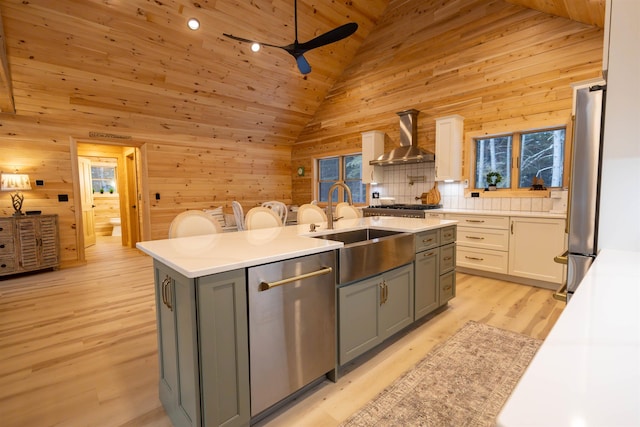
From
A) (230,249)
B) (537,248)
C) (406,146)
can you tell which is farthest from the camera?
(406,146)

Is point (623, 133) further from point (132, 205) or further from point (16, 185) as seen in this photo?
point (132, 205)

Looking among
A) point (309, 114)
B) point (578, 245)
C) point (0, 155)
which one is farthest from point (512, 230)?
point (0, 155)

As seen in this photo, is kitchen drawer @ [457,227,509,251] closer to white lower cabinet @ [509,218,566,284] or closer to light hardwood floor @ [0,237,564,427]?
white lower cabinet @ [509,218,566,284]

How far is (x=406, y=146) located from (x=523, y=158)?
1.70 meters

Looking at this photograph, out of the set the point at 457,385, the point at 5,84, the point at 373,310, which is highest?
the point at 5,84

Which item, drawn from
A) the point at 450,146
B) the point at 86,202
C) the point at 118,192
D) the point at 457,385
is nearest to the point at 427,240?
the point at 457,385

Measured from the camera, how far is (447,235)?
2.94m

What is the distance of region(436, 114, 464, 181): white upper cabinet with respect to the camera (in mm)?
4609

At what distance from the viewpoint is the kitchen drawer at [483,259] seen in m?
3.93

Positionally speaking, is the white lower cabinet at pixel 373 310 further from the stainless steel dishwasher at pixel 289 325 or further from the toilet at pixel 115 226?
the toilet at pixel 115 226

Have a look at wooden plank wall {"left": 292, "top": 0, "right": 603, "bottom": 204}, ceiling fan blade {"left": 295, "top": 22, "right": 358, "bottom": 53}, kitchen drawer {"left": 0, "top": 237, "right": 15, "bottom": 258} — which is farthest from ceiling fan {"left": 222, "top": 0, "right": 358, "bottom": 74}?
kitchen drawer {"left": 0, "top": 237, "right": 15, "bottom": 258}

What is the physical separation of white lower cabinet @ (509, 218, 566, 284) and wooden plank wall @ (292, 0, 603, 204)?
138 cm

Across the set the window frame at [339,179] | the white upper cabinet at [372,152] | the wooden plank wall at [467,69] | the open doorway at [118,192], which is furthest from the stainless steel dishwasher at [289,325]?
the open doorway at [118,192]

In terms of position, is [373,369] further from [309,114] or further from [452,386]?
[309,114]
